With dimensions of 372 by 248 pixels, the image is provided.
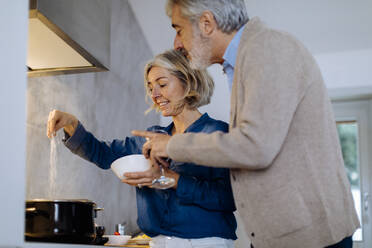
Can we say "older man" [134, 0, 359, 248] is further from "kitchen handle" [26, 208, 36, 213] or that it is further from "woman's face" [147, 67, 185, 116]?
"woman's face" [147, 67, 185, 116]

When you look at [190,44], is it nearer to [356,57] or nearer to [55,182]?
[55,182]

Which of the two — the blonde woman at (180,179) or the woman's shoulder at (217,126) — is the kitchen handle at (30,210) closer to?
the blonde woman at (180,179)

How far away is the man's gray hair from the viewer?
45.9 inches

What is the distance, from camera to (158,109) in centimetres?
180

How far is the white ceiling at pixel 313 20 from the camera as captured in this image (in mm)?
3309

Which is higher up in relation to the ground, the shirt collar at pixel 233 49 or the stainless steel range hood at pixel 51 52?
the stainless steel range hood at pixel 51 52

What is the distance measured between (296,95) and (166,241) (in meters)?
0.70

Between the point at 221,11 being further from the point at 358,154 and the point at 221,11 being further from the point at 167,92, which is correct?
the point at 358,154

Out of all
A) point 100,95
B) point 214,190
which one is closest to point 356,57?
point 100,95

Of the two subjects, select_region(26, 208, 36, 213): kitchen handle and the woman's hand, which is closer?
select_region(26, 208, 36, 213): kitchen handle

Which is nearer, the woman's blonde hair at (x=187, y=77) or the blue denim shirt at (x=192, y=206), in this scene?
the blue denim shirt at (x=192, y=206)

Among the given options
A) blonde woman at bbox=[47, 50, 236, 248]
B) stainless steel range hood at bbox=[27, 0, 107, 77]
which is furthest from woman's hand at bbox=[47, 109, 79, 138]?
stainless steel range hood at bbox=[27, 0, 107, 77]

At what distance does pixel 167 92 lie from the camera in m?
1.68

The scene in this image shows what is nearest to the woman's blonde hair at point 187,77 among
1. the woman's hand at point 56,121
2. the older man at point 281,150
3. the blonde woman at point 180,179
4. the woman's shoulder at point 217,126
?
the blonde woman at point 180,179
